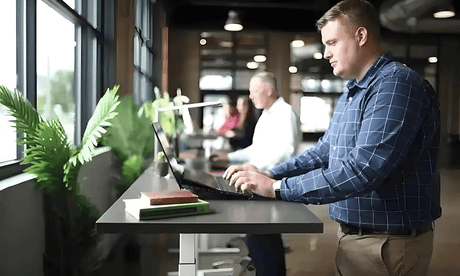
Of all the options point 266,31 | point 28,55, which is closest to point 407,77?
point 28,55

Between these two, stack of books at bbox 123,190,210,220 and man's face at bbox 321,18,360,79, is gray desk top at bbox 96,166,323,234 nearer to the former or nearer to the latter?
stack of books at bbox 123,190,210,220

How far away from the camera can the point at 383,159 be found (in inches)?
53.5

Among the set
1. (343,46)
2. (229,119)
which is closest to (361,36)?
(343,46)

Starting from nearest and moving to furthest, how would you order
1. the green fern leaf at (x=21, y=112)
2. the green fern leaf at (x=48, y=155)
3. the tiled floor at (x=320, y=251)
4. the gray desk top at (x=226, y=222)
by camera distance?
the gray desk top at (x=226, y=222) < the green fern leaf at (x=21, y=112) < the green fern leaf at (x=48, y=155) < the tiled floor at (x=320, y=251)

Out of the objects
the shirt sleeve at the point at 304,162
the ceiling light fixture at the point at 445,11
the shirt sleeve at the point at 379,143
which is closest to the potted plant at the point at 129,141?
the shirt sleeve at the point at 304,162

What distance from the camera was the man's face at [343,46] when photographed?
1602 mm

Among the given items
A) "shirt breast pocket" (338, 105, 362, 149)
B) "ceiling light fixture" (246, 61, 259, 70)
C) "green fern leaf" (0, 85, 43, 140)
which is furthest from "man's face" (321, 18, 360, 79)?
"ceiling light fixture" (246, 61, 259, 70)

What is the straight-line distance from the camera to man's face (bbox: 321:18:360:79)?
1602mm

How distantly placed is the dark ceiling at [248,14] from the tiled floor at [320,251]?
155cm

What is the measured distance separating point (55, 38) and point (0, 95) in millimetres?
1368

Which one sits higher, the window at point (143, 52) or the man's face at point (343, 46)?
the window at point (143, 52)

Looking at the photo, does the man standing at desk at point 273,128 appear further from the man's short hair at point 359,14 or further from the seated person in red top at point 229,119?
the man's short hair at point 359,14

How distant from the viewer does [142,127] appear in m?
4.39

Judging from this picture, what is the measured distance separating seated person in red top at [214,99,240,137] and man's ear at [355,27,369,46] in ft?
11.9
